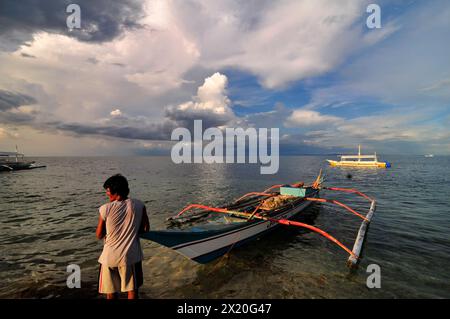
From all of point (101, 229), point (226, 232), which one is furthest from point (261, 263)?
point (101, 229)

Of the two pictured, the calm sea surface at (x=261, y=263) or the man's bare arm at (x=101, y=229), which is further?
the calm sea surface at (x=261, y=263)

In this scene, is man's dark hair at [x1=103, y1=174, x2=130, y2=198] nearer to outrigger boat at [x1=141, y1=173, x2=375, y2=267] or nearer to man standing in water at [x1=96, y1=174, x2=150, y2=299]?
man standing in water at [x1=96, y1=174, x2=150, y2=299]

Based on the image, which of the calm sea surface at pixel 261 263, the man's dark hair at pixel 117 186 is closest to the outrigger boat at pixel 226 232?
the calm sea surface at pixel 261 263

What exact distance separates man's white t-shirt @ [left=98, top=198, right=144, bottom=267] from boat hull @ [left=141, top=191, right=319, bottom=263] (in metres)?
1.07

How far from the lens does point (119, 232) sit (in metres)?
3.65

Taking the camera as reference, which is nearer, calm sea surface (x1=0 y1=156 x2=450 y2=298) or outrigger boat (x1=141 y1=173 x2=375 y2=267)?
outrigger boat (x1=141 y1=173 x2=375 y2=267)

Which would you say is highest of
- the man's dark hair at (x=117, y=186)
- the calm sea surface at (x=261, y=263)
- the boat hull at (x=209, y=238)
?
the man's dark hair at (x=117, y=186)

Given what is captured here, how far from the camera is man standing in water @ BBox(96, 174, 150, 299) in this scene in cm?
361

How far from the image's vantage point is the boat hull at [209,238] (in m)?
6.21

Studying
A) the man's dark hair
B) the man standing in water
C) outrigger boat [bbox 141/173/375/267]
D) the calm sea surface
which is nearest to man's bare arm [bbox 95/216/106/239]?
the man standing in water

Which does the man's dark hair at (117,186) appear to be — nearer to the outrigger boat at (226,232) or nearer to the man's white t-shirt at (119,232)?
the man's white t-shirt at (119,232)
